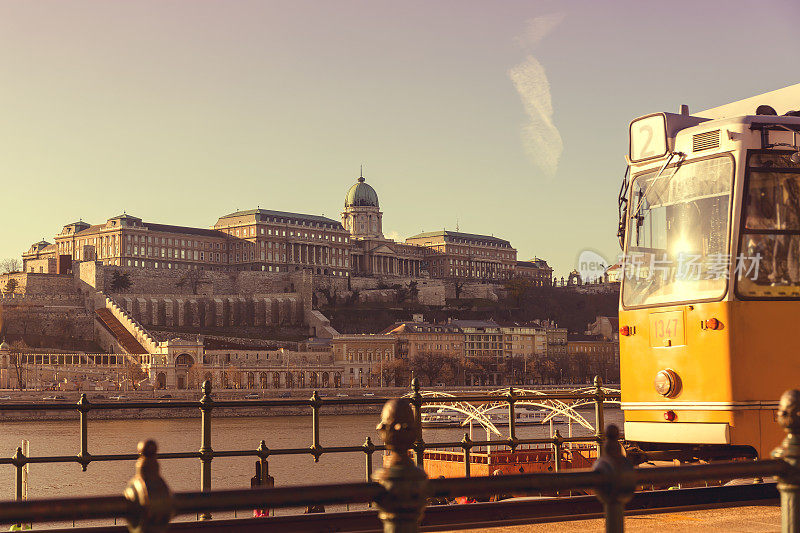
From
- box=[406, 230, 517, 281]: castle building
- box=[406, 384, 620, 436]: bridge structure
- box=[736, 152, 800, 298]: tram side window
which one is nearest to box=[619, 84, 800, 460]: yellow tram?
box=[736, 152, 800, 298]: tram side window

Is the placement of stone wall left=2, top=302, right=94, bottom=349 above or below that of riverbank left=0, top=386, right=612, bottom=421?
above

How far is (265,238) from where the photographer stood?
131 meters

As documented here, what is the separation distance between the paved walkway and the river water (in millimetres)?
15867

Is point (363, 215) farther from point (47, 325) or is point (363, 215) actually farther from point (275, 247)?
point (47, 325)

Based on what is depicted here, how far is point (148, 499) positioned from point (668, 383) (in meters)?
6.23

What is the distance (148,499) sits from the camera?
2496 mm

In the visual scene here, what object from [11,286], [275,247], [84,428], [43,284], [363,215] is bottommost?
[84,428]

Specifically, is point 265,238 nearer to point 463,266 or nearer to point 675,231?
point 463,266

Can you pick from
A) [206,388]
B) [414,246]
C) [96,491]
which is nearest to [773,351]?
[206,388]

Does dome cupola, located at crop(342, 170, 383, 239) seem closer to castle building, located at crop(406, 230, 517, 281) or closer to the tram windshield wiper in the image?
castle building, located at crop(406, 230, 517, 281)

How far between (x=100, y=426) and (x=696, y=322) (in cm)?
5856

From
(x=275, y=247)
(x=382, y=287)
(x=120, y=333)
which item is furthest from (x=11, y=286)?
(x=382, y=287)

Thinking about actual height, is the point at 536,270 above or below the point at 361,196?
below

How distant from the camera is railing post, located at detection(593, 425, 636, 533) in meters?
3.07
